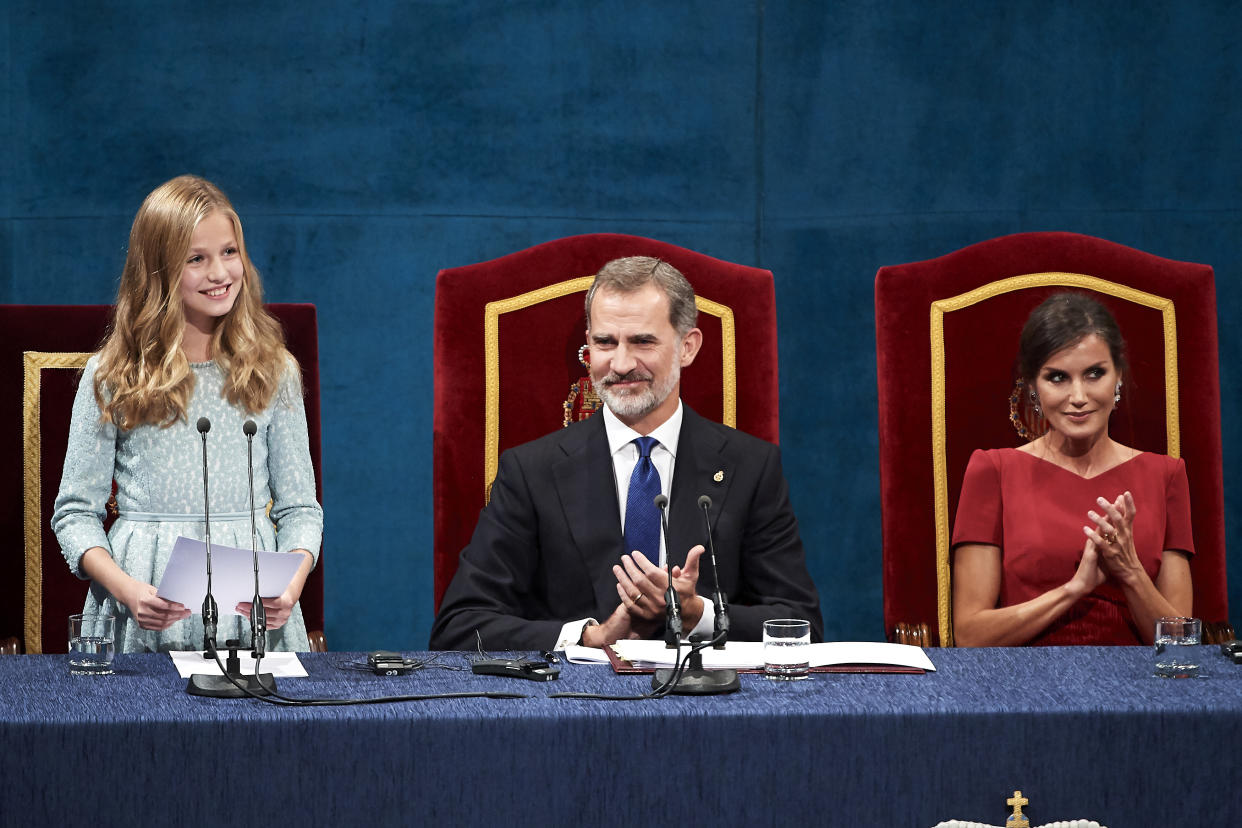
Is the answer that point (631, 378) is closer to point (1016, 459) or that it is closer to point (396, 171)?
point (1016, 459)

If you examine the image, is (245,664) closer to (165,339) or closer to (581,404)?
(165,339)

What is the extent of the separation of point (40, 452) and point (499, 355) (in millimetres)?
910

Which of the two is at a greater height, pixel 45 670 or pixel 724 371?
pixel 724 371

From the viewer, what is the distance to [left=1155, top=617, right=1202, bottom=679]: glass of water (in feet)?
6.38

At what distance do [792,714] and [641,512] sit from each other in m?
0.90

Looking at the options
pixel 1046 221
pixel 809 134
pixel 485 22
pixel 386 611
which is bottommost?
pixel 386 611

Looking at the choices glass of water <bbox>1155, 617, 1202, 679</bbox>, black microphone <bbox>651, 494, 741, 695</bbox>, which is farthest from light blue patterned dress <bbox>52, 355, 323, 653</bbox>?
glass of water <bbox>1155, 617, 1202, 679</bbox>

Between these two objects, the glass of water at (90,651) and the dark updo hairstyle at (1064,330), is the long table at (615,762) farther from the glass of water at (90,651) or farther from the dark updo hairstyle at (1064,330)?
the dark updo hairstyle at (1064,330)

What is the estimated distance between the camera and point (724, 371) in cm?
283

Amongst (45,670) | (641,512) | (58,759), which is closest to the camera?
(58,759)

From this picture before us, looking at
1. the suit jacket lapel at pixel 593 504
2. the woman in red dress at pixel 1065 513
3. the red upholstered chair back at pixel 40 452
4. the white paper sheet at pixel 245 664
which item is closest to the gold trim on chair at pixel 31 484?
the red upholstered chair back at pixel 40 452

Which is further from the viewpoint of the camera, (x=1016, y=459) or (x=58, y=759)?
(x=1016, y=459)

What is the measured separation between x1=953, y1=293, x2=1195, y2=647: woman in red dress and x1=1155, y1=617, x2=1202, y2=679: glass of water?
58 centimetres

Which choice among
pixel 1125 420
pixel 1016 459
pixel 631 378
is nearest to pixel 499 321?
pixel 631 378
